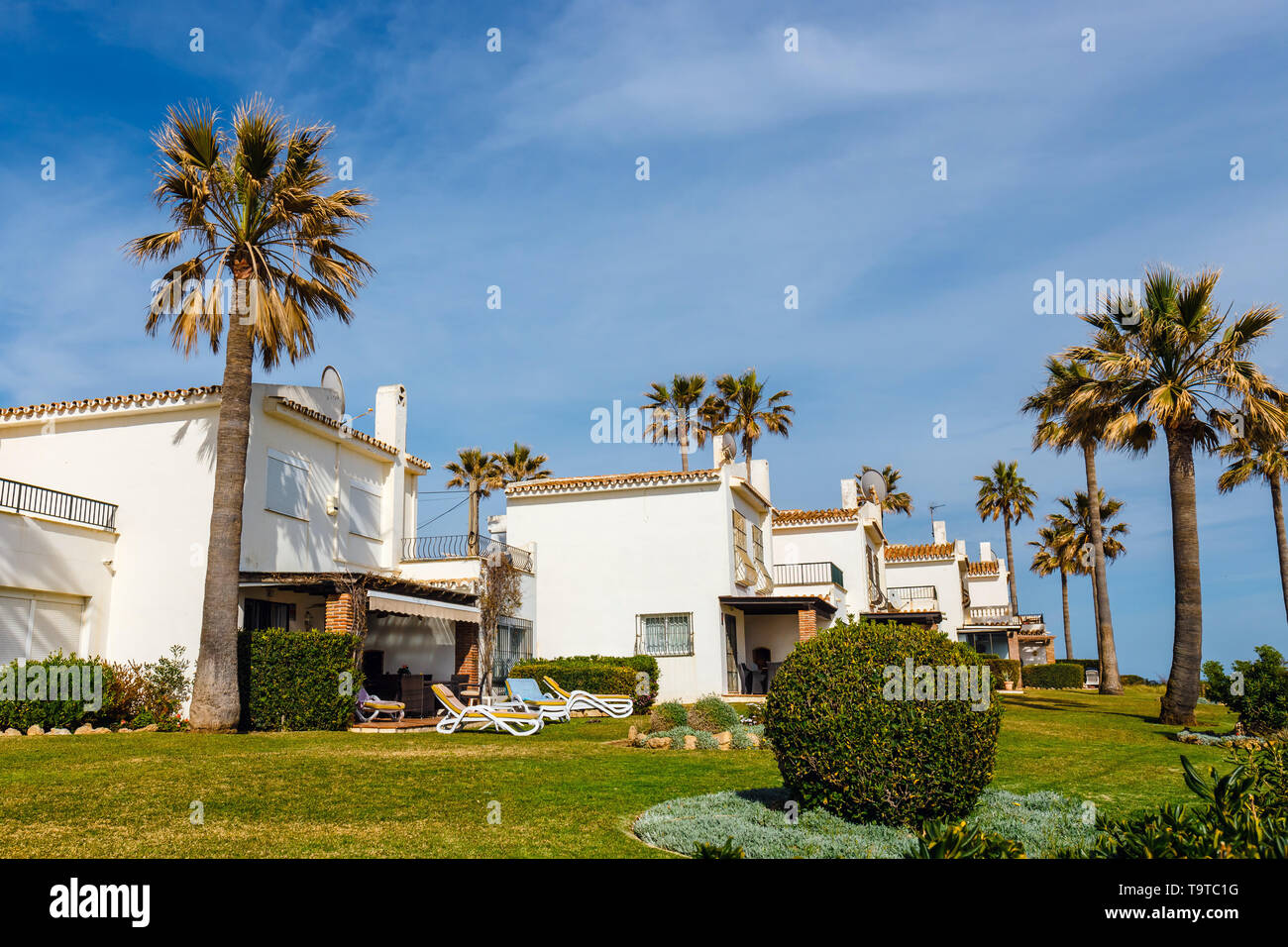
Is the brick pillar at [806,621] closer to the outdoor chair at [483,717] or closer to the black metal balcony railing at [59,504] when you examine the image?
the outdoor chair at [483,717]

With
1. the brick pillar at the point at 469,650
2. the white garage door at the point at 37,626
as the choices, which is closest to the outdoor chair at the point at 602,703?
the brick pillar at the point at 469,650

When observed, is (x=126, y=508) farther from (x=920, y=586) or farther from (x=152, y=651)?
(x=920, y=586)

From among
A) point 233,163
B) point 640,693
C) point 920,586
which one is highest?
point 233,163

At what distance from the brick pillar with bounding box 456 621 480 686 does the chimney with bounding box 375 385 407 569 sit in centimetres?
321

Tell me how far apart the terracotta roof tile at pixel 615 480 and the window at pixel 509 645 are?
14.3 feet

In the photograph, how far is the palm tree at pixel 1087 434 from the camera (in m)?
21.6

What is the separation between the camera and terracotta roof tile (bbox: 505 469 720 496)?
28.9 meters

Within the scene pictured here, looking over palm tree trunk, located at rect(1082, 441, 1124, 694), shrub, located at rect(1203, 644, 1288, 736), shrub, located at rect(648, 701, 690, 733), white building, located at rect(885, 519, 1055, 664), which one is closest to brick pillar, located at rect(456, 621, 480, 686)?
shrub, located at rect(648, 701, 690, 733)

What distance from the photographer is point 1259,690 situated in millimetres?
16578

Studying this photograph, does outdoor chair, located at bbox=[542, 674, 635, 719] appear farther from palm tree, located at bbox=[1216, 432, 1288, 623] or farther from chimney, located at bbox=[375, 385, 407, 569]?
palm tree, located at bbox=[1216, 432, 1288, 623]

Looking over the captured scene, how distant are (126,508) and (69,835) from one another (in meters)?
13.9
